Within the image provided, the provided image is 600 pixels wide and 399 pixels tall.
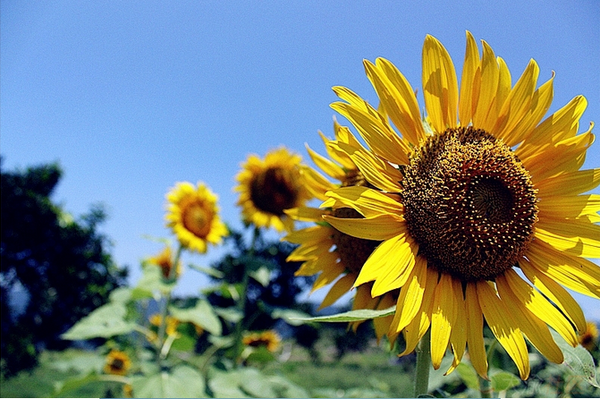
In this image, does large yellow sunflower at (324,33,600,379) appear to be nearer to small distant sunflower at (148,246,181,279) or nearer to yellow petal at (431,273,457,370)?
yellow petal at (431,273,457,370)

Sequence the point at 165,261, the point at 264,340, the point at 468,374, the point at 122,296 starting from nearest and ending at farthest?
1. the point at 468,374
2. the point at 122,296
3. the point at 165,261
4. the point at 264,340

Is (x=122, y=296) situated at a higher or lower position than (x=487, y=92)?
lower

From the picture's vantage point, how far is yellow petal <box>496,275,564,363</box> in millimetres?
782

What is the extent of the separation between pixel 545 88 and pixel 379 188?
40 centimetres

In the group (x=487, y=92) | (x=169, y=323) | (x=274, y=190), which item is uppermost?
(x=274, y=190)

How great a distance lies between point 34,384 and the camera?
10234 mm

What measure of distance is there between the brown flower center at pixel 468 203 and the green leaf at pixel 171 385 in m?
1.78

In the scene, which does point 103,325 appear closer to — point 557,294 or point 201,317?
point 201,317

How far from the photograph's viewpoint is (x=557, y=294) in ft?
2.78

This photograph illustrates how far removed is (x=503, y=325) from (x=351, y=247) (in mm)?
353

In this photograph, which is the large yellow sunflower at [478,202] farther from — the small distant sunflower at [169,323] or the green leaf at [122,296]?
the small distant sunflower at [169,323]

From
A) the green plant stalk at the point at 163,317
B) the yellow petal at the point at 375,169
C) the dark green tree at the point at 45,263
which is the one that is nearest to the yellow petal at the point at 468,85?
the yellow petal at the point at 375,169

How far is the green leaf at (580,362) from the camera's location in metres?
0.76

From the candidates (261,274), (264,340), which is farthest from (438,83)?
(264,340)
